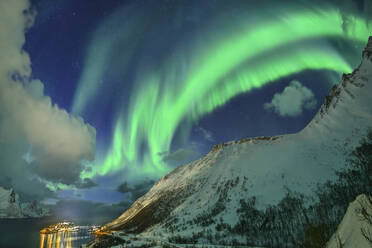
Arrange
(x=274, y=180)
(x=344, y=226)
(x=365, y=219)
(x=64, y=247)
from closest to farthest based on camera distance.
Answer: (x=365, y=219)
(x=344, y=226)
(x=64, y=247)
(x=274, y=180)

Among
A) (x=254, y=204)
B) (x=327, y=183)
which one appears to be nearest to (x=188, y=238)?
(x=254, y=204)

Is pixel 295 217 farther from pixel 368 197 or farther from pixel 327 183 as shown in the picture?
pixel 368 197

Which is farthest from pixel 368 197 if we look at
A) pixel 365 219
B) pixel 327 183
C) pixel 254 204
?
pixel 327 183

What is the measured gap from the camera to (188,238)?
145m

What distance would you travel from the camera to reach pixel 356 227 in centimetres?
1302

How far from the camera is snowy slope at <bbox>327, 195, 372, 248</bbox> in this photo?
1214cm

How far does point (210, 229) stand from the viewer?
16000 centimetres

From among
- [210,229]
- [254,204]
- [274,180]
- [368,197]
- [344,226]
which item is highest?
[274,180]

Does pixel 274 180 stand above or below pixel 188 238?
above

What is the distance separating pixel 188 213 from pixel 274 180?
2943 inches

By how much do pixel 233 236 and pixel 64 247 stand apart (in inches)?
4760

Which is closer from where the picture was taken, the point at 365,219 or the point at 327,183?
the point at 365,219

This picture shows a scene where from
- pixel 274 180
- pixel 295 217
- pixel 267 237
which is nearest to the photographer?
pixel 267 237

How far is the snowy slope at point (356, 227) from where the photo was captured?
1214 centimetres
